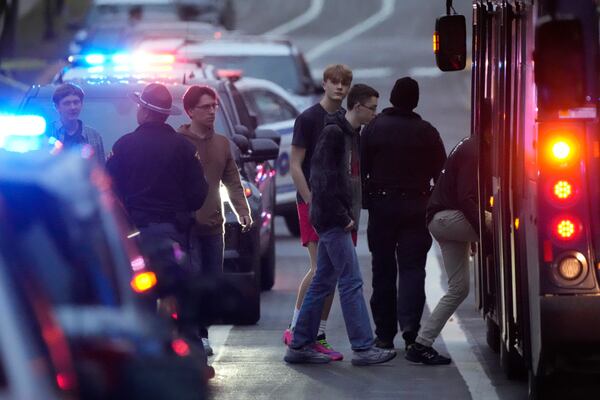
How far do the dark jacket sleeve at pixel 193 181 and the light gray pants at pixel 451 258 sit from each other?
1625 millimetres

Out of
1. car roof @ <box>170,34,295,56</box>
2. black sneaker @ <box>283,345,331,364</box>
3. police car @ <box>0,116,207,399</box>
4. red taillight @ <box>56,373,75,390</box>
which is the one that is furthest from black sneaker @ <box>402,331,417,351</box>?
car roof @ <box>170,34,295,56</box>

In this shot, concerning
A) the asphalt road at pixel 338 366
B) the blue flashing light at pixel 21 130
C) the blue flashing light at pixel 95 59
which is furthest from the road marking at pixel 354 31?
the blue flashing light at pixel 21 130

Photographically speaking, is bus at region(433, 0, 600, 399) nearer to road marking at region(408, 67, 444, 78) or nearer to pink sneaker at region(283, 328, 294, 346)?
pink sneaker at region(283, 328, 294, 346)

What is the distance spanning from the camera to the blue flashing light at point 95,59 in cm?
1325

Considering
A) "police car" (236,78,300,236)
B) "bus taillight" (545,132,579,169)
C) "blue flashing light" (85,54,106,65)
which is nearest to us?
"bus taillight" (545,132,579,169)

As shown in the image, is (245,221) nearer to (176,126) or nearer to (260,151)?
(176,126)

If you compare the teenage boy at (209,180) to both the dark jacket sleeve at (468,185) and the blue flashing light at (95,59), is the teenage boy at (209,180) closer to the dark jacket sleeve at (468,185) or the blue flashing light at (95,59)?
the dark jacket sleeve at (468,185)

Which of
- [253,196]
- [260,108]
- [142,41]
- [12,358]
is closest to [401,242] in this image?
[253,196]

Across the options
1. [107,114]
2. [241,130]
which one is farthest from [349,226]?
[241,130]

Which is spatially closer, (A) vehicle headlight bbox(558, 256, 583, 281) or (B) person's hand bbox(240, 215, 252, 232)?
(A) vehicle headlight bbox(558, 256, 583, 281)

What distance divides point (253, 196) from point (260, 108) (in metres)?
7.65

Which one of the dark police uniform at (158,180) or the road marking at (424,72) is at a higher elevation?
the dark police uniform at (158,180)

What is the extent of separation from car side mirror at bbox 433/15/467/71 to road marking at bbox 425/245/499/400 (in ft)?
5.61

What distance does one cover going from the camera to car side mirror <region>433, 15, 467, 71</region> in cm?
1095
